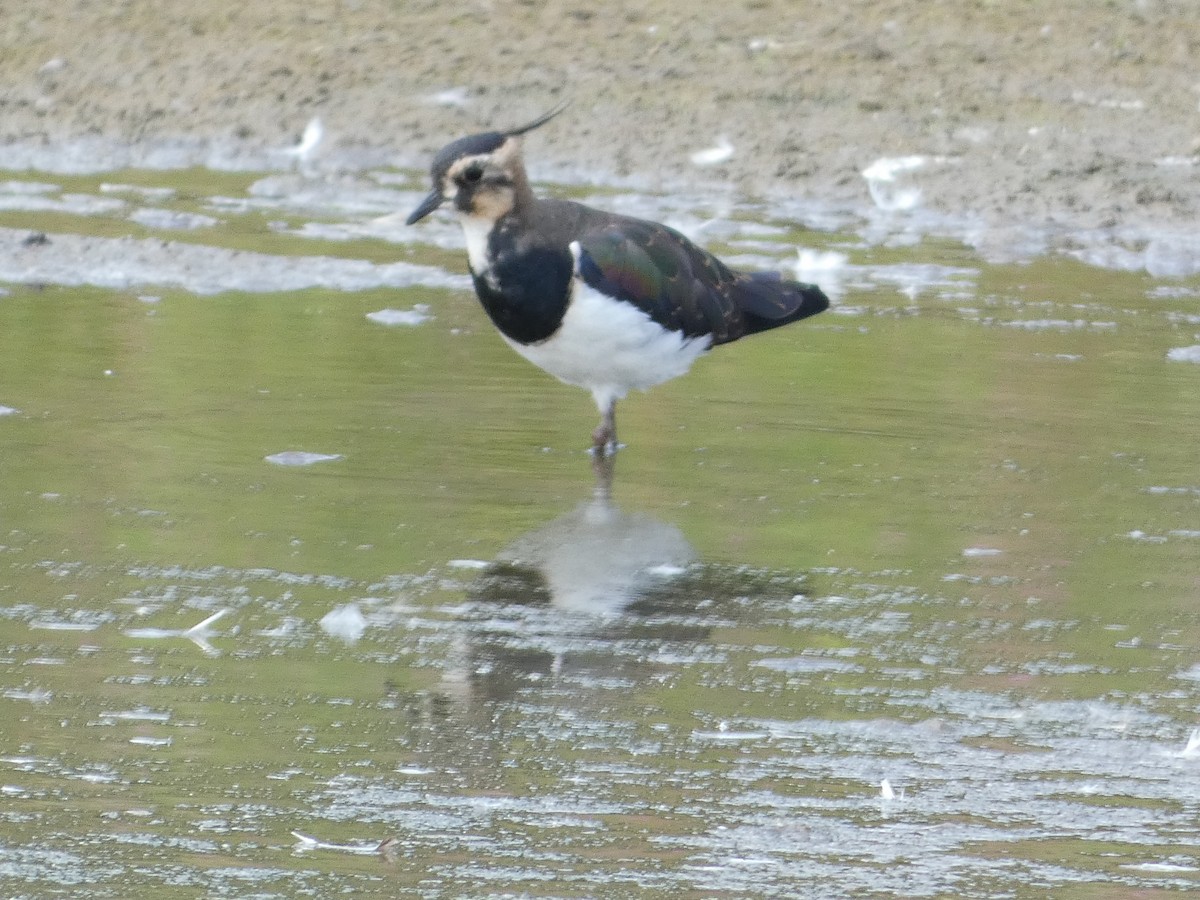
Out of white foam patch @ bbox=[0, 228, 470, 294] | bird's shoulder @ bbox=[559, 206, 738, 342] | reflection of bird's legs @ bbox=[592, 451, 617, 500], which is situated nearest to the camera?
reflection of bird's legs @ bbox=[592, 451, 617, 500]

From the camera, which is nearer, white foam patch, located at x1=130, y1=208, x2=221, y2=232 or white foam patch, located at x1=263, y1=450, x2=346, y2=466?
white foam patch, located at x1=263, y1=450, x2=346, y2=466

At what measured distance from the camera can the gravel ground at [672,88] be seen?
10.7 m

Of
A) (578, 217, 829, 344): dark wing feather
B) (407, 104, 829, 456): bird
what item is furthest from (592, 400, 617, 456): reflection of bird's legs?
(578, 217, 829, 344): dark wing feather

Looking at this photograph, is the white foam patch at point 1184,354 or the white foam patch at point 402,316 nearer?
the white foam patch at point 1184,354

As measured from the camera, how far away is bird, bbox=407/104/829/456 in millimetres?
6301

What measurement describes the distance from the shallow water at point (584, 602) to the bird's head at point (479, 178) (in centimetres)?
63

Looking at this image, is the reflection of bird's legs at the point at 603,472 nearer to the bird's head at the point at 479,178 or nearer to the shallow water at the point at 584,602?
the shallow water at the point at 584,602

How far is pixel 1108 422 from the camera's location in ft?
21.9

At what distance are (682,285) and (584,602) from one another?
76.3 inches

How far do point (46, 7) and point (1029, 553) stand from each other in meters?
9.22

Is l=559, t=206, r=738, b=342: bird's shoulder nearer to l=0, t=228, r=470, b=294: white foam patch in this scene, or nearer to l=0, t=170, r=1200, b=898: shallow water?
l=0, t=170, r=1200, b=898: shallow water

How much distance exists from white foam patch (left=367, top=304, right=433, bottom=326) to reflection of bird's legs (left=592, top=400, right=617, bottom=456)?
5.44 ft

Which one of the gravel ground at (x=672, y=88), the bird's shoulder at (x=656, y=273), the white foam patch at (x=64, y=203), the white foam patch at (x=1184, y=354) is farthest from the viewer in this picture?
the gravel ground at (x=672, y=88)

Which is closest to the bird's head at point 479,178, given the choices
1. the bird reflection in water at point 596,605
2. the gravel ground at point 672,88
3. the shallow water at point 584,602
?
the shallow water at point 584,602
